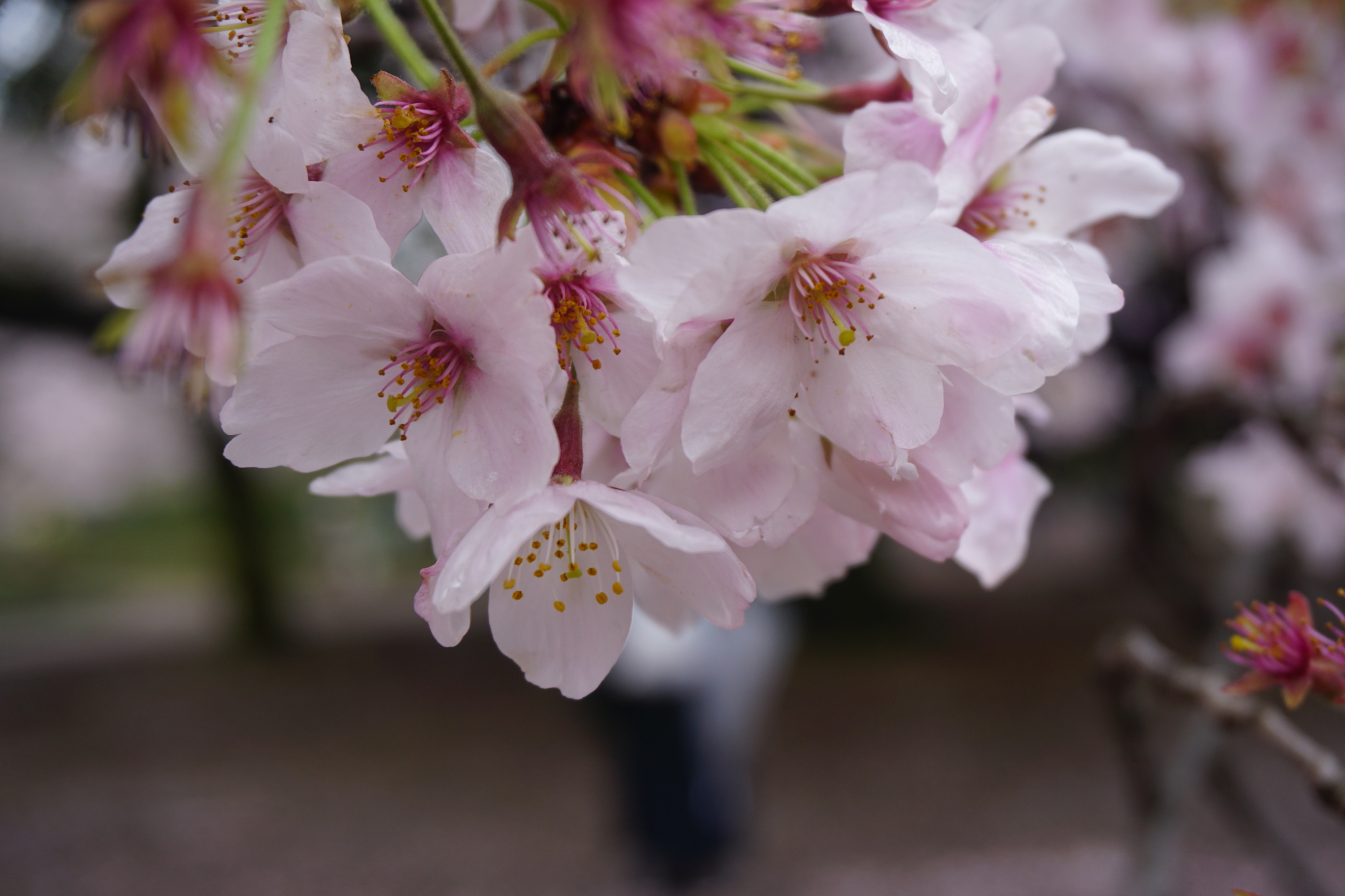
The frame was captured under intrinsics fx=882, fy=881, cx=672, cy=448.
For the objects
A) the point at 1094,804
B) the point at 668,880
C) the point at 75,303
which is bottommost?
the point at 1094,804

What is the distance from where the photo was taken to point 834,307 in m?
0.48

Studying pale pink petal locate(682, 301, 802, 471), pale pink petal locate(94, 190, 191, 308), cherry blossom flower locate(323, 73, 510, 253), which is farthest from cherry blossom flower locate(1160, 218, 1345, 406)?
pale pink petal locate(94, 190, 191, 308)

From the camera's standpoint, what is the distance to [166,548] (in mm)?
10148

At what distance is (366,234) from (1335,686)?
0.58 meters

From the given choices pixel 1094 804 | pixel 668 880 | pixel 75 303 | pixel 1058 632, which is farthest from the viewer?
pixel 1058 632

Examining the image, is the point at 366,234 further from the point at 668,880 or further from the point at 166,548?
the point at 166,548

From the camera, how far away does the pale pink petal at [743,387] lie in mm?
427

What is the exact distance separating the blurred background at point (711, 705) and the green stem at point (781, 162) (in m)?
0.24

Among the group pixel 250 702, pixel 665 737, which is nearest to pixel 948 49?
pixel 665 737

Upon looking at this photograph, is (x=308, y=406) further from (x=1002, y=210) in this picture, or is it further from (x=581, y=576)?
(x=1002, y=210)

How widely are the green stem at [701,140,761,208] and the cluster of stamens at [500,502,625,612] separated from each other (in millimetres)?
200

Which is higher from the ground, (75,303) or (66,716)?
(75,303)

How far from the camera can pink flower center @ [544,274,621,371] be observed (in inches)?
18.2

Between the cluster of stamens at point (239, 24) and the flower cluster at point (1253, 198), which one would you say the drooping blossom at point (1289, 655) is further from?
the flower cluster at point (1253, 198)
